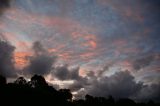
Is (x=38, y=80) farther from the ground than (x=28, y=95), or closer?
farther from the ground

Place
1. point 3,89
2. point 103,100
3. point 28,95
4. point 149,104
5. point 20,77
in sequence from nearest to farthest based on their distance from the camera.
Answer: point 3,89 → point 28,95 → point 20,77 → point 103,100 → point 149,104

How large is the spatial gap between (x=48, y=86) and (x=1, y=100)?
223 feet

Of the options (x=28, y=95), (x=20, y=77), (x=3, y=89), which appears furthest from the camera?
(x=20, y=77)

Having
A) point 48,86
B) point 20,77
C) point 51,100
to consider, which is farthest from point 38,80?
point 51,100

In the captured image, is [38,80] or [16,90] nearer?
[16,90]

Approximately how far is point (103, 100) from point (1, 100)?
116m

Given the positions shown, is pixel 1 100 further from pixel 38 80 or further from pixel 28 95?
pixel 38 80

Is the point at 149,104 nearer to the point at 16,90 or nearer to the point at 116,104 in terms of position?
the point at 116,104

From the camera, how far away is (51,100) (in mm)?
74938

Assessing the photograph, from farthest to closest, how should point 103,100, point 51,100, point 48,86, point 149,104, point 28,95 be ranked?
point 149,104 < point 103,100 < point 48,86 < point 51,100 < point 28,95

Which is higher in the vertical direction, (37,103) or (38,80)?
(38,80)

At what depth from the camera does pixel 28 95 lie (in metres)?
66.8

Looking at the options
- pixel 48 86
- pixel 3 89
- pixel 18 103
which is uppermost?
pixel 48 86

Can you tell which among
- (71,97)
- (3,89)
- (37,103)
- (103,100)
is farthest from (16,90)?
(103,100)
